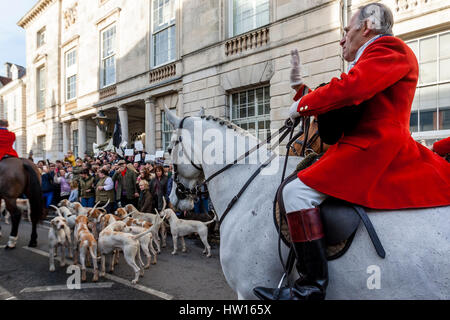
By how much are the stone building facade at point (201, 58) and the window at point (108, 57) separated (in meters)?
0.07

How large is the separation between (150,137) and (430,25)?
12628 mm

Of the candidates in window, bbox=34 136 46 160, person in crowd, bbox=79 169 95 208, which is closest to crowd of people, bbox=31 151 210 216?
person in crowd, bbox=79 169 95 208

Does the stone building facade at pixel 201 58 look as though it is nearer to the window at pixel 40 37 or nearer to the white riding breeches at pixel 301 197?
the window at pixel 40 37

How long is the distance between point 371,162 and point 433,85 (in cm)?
758

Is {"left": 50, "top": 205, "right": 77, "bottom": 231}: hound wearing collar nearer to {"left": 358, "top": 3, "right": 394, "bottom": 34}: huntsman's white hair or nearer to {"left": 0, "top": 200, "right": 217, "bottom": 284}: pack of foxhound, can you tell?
{"left": 0, "top": 200, "right": 217, "bottom": 284}: pack of foxhound

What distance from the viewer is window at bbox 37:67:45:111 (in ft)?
91.0

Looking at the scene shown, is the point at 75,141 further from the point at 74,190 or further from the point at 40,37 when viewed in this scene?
the point at 74,190

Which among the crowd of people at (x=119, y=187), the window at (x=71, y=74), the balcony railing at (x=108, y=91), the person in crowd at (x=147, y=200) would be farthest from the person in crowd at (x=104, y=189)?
the window at (x=71, y=74)

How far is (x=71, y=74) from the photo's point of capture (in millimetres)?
23156

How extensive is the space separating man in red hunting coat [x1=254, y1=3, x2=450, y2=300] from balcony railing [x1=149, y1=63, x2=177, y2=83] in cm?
1342

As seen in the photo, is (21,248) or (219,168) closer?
(219,168)
